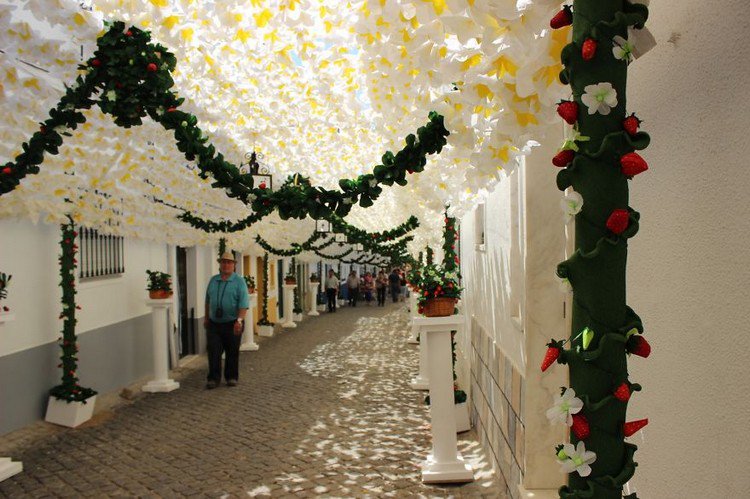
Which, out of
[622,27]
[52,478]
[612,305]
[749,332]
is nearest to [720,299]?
[749,332]

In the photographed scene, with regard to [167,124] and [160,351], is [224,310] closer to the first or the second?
[160,351]

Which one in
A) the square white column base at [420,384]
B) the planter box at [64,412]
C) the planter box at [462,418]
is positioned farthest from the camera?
the square white column base at [420,384]

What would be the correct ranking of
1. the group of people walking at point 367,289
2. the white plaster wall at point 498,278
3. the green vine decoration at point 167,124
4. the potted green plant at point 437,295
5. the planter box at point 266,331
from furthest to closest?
the group of people walking at point 367,289
the planter box at point 266,331
the potted green plant at point 437,295
the white plaster wall at point 498,278
the green vine decoration at point 167,124

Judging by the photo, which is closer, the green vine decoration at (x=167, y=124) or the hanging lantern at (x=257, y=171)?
the green vine decoration at (x=167, y=124)

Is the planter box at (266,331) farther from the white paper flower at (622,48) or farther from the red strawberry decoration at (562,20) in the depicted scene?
the white paper flower at (622,48)

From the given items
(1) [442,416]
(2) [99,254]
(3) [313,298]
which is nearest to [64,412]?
(2) [99,254]

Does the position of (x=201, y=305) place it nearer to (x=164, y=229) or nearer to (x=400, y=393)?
(x=164, y=229)

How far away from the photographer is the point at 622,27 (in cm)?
126

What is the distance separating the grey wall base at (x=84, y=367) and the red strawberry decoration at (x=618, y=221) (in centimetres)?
711

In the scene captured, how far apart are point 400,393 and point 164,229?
4625mm

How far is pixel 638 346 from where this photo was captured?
133 cm

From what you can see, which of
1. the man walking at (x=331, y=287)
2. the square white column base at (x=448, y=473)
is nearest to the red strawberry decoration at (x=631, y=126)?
the square white column base at (x=448, y=473)

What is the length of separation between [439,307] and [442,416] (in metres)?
0.92

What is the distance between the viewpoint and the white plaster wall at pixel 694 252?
4.64 feet
